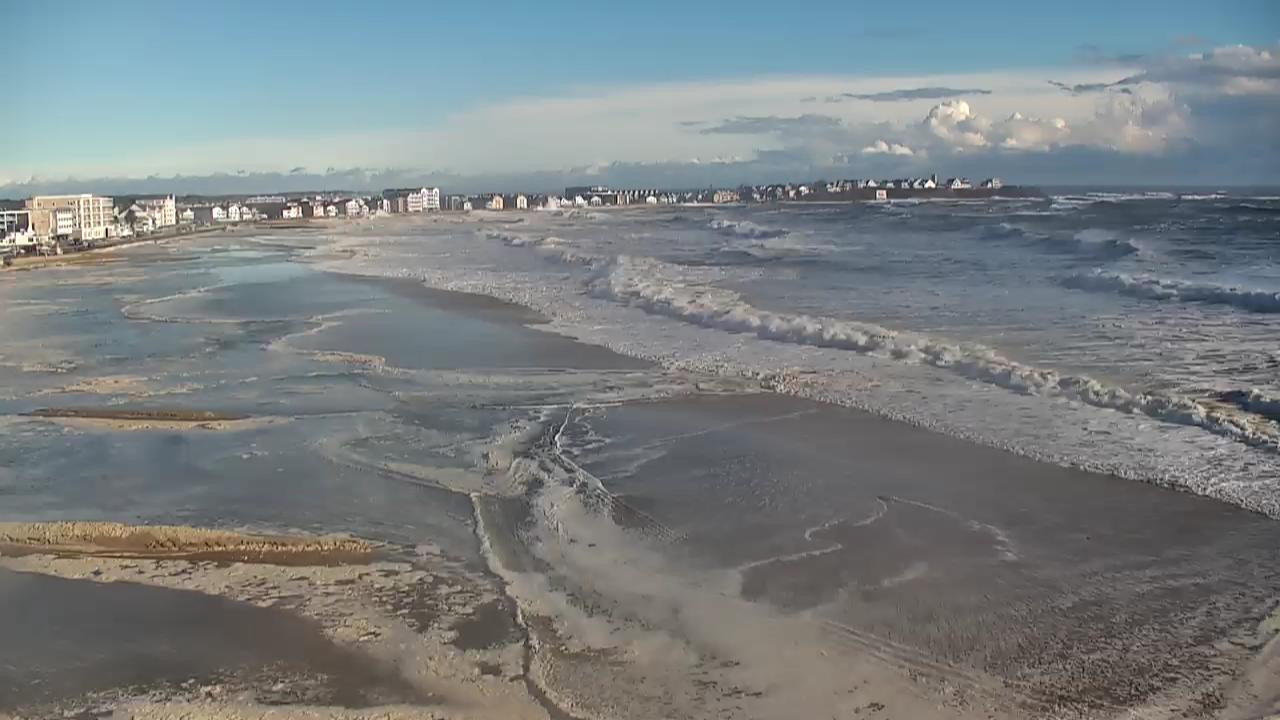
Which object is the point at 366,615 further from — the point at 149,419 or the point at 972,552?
the point at 149,419

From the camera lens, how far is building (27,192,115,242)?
82.5 metres

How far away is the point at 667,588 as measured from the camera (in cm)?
710

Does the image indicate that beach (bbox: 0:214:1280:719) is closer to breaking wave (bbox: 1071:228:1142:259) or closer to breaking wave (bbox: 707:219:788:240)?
breaking wave (bbox: 1071:228:1142:259)

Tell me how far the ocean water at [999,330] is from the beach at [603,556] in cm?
23

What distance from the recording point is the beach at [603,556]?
566cm

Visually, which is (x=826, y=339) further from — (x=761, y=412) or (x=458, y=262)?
(x=458, y=262)

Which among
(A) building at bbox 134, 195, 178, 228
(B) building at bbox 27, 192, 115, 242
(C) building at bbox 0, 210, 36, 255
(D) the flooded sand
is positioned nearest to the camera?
(D) the flooded sand

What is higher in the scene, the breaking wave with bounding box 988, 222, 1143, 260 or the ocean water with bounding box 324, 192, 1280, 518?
the breaking wave with bounding box 988, 222, 1143, 260

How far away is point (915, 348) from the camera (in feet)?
52.7

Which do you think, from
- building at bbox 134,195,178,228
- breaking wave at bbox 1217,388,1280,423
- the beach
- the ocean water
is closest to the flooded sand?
the beach

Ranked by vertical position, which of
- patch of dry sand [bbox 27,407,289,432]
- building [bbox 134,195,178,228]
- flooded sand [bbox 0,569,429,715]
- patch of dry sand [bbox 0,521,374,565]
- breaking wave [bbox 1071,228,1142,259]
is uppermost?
building [bbox 134,195,178,228]

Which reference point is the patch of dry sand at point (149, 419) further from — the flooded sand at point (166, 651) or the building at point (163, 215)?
the building at point (163, 215)

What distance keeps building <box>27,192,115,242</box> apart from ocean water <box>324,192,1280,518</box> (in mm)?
51023

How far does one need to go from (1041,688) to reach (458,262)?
3926 centimetres
